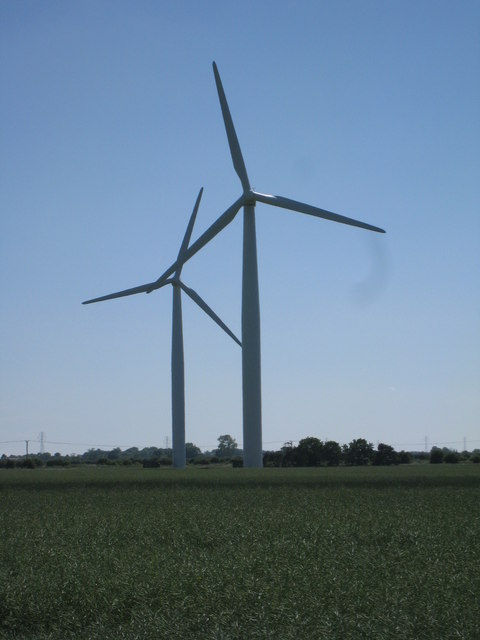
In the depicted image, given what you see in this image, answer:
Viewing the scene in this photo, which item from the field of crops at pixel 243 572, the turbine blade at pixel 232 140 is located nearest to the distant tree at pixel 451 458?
the turbine blade at pixel 232 140

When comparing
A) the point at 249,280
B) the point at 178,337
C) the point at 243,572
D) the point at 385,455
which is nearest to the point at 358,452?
the point at 385,455

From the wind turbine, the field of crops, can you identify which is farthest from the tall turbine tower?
the field of crops

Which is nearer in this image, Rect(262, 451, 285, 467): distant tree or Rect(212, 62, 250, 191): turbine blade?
Rect(212, 62, 250, 191): turbine blade

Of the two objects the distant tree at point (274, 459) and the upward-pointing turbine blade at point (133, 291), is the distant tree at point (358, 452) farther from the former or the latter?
the upward-pointing turbine blade at point (133, 291)

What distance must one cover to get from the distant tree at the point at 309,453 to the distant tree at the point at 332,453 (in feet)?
2.04

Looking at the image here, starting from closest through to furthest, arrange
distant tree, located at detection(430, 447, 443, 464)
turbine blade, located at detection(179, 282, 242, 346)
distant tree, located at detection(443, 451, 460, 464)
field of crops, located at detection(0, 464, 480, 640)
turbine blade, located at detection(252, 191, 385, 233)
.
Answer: field of crops, located at detection(0, 464, 480, 640)
turbine blade, located at detection(252, 191, 385, 233)
turbine blade, located at detection(179, 282, 242, 346)
distant tree, located at detection(443, 451, 460, 464)
distant tree, located at detection(430, 447, 443, 464)

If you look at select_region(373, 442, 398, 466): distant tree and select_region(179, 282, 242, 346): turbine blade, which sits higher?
select_region(179, 282, 242, 346): turbine blade

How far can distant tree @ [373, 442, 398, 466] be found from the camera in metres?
111

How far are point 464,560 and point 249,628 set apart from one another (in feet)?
18.7

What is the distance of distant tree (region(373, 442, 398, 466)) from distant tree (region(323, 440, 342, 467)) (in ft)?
15.8

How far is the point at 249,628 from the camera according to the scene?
40.1ft

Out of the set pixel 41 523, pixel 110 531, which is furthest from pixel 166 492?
pixel 110 531

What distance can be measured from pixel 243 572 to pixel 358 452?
9854 cm

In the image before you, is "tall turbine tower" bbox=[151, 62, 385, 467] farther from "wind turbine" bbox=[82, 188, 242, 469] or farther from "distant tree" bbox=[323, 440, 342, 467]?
"distant tree" bbox=[323, 440, 342, 467]
